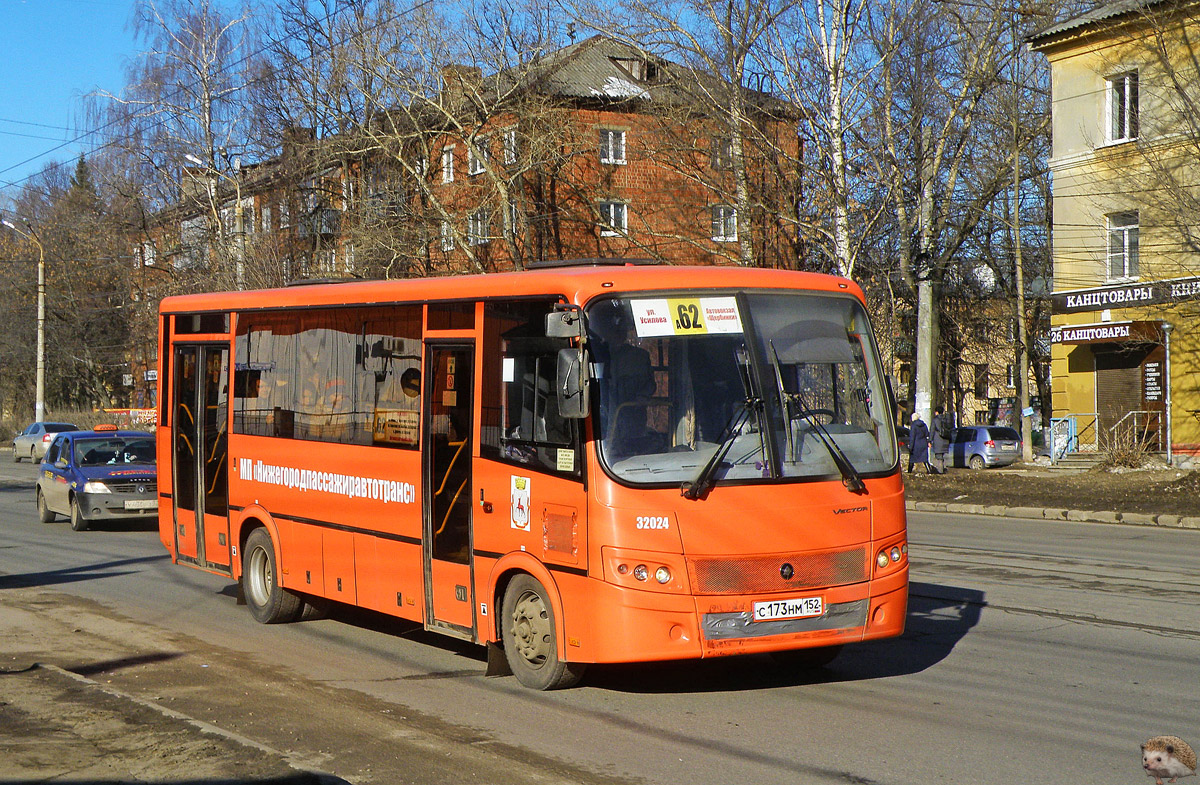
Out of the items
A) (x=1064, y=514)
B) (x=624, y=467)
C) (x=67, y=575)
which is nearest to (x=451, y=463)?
(x=624, y=467)

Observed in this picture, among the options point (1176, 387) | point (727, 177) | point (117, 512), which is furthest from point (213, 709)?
point (1176, 387)

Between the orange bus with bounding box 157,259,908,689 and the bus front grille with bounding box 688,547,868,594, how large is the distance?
0.01 m

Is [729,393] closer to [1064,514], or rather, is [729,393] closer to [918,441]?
[1064,514]

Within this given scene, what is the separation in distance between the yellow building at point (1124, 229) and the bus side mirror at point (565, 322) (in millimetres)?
22088

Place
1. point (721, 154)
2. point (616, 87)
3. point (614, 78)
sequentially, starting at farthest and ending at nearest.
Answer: point (614, 78) < point (616, 87) < point (721, 154)

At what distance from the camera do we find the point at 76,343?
2667 inches

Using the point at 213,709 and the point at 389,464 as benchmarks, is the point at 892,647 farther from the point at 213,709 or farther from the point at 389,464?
the point at 213,709

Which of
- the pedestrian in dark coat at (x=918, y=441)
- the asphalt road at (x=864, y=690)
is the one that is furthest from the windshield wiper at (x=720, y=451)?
the pedestrian in dark coat at (x=918, y=441)

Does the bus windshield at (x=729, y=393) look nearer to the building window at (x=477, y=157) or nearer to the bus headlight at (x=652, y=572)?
the bus headlight at (x=652, y=572)

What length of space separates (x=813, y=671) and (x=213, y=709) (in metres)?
3.82

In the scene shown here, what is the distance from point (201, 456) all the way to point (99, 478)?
28.0 ft

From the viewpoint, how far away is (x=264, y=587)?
1099cm

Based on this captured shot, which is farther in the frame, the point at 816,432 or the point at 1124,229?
the point at 1124,229

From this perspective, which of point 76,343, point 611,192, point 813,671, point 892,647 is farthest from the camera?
point 76,343
